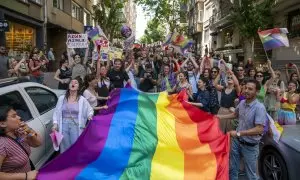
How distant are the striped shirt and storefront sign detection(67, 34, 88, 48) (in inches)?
442

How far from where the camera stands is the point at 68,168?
14.0 feet

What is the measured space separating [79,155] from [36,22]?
22215 mm

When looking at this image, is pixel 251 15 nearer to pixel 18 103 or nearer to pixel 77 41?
pixel 77 41

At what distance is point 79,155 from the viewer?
449cm

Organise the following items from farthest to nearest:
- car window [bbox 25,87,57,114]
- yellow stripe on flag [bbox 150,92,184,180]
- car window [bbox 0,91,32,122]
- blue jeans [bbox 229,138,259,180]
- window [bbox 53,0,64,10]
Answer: window [bbox 53,0,64,10] → car window [bbox 25,87,57,114] → blue jeans [bbox 229,138,259,180] → car window [bbox 0,91,32,122] → yellow stripe on flag [bbox 150,92,184,180]

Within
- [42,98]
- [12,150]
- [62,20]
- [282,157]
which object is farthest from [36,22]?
[12,150]

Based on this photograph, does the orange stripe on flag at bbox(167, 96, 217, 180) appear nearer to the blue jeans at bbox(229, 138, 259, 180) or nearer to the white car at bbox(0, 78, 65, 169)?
the blue jeans at bbox(229, 138, 259, 180)

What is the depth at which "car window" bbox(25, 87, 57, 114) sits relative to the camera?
609 cm

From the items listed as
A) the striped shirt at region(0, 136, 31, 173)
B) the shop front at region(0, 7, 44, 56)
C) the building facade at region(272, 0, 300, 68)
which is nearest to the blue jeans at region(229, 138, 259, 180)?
the striped shirt at region(0, 136, 31, 173)

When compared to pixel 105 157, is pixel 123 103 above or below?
above

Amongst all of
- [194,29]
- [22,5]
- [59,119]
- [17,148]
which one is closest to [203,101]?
[59,119]

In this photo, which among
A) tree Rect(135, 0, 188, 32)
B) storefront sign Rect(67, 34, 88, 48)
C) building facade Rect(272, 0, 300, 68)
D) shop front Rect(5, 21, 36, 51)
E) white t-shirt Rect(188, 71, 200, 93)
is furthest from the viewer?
tree Rect(135, 0, 188, 32)

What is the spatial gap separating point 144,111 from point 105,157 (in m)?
1.42

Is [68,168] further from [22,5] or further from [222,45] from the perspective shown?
[222,45]
